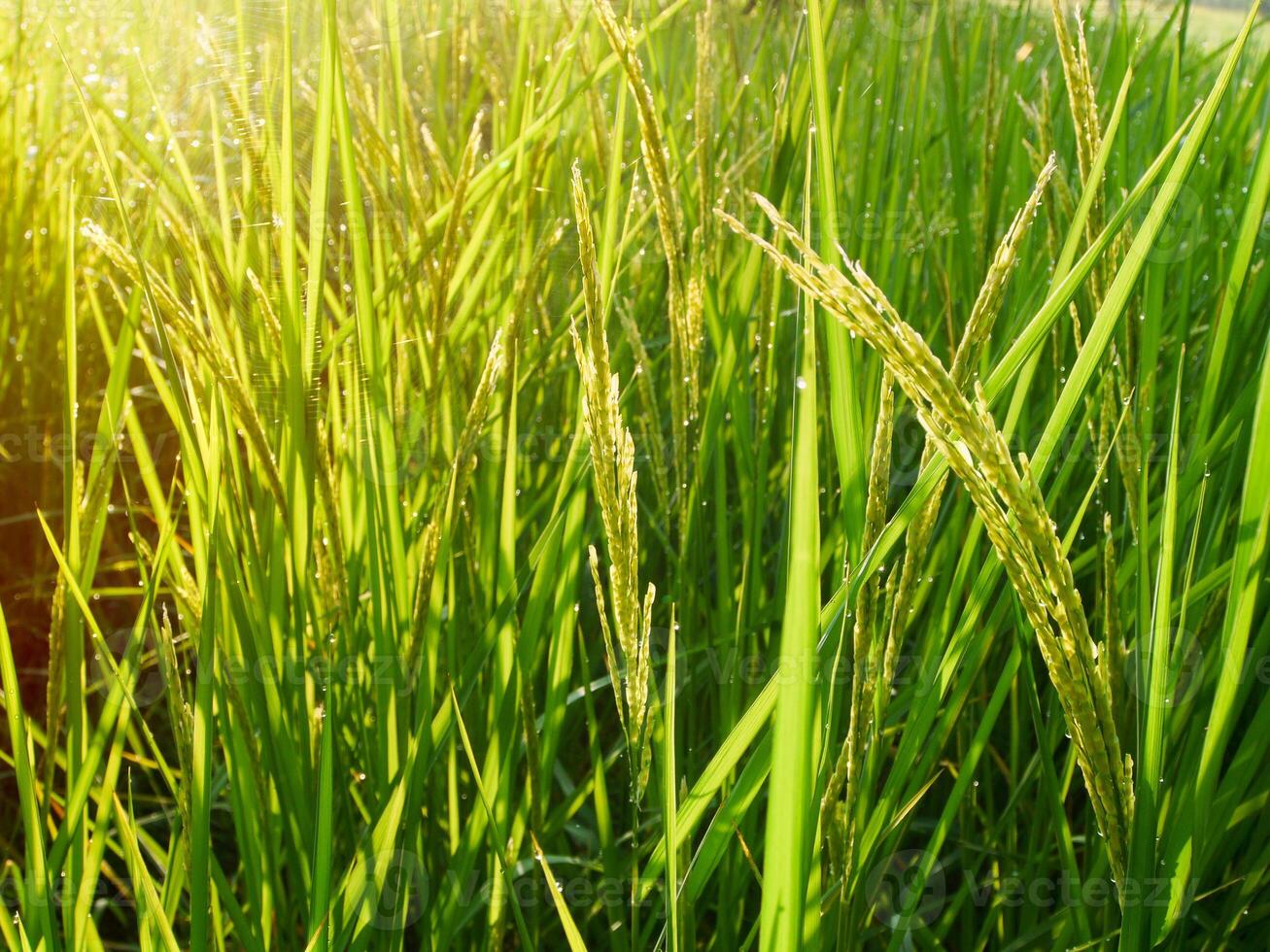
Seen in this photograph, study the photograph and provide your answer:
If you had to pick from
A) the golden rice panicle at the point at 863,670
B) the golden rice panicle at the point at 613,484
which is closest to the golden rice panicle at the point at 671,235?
the golden rice panicle at the point at 613,484

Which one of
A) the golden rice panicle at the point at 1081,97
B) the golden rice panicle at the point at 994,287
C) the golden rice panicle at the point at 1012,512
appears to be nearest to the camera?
the golden rice panicle at the point at 1012,512

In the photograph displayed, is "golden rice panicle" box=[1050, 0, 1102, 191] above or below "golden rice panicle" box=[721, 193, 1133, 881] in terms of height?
above

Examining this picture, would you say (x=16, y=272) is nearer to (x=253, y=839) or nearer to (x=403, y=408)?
(x=403, y=408)

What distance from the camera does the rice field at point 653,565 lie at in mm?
560

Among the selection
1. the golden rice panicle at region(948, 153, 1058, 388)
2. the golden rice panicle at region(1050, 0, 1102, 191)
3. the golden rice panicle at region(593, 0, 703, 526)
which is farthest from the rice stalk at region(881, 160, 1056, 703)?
the golden rice panicle at region(593, 0, 703, 526)

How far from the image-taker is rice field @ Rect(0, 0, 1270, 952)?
22.0 inches

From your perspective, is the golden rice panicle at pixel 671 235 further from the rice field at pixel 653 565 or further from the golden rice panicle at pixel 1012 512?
the golden rice panicle at pixel 1012 512

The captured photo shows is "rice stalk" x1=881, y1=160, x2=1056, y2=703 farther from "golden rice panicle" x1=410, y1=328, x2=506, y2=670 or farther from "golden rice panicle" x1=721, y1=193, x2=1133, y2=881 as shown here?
"golden rice panicle" x1=410, y1=328, x2=506, y2=670

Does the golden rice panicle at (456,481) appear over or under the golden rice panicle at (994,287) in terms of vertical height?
under

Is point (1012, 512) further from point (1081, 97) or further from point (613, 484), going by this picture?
point (1081, 97)

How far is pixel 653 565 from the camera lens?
1357 millimetres

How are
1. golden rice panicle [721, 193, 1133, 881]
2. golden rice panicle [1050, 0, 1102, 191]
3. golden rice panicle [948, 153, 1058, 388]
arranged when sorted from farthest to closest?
golden rice panicle [1050, 0, 1102, 191]
golden rice panicle [948, 153, 1058, 388]
golden rice panicle [721, 193, 1133, 881]

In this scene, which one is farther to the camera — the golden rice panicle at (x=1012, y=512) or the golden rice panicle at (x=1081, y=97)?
the golden rice panicle at (x=1081, y=97)

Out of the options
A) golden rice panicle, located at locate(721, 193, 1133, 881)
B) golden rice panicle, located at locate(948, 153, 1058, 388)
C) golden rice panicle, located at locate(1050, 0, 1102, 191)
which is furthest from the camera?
golden rice panicle, located at locate(1050, 0, 1102, 191)
